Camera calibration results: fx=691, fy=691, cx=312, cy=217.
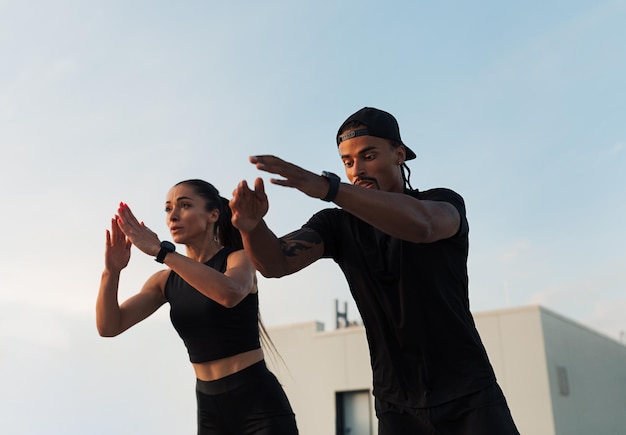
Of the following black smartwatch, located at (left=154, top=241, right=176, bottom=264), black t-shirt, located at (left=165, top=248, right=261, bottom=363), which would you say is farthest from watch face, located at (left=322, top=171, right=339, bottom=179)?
black t-shirt, located at (left=165, top=248, right=261, bottom=363)

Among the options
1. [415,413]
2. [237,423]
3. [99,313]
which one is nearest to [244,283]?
[237,423]

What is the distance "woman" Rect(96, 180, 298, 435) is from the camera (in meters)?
4.01

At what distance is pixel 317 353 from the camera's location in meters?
25.8

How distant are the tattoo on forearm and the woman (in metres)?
0.94

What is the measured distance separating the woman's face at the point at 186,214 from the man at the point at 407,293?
64.1 inches

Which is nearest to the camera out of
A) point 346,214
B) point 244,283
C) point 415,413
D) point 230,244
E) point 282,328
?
point 415,413

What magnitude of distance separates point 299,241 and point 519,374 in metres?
20.7

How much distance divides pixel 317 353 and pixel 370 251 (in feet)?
76.2

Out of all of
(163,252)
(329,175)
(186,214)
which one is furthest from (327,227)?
(186,214)

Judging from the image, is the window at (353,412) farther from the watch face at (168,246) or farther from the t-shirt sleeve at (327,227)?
the t-shirt sleeve at (327,227)

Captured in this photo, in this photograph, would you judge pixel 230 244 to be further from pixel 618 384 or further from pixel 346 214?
pixel 618 384

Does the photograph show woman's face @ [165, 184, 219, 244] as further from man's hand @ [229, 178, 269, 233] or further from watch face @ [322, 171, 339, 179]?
watch face @ [322, 171, 339, 179]

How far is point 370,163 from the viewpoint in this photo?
10.3ft

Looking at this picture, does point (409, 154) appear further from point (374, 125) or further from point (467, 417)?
point (467, 417)
